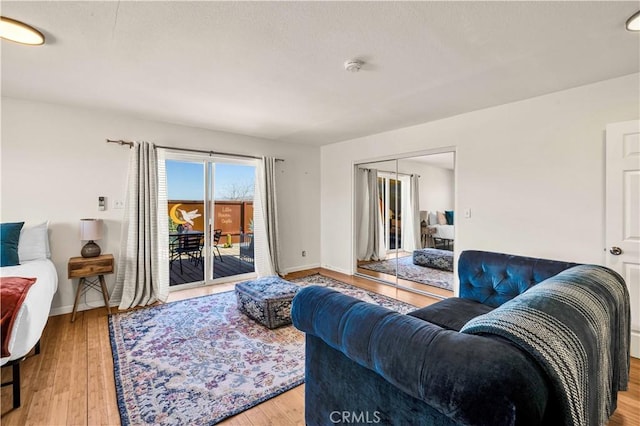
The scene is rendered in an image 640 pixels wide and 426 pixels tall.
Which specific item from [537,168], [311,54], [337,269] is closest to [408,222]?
[337,269]

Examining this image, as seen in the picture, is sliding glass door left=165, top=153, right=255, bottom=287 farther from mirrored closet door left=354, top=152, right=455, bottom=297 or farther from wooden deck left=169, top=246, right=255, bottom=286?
mirrored closet door left=354, top=152, right=455, bottom=297

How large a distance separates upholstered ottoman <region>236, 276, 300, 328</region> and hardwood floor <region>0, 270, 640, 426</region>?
983 millimetres

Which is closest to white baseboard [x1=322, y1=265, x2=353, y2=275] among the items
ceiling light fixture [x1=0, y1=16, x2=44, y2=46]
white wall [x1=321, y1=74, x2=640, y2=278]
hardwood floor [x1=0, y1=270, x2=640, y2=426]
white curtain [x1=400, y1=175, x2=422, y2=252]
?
white curtain [x1=400, y1=175, x2=422, y2=252]

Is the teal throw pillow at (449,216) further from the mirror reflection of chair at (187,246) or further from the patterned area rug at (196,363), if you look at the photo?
the mirror reflection of chair at (187,246)

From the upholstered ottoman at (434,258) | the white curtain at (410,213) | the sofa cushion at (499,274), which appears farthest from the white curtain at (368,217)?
the sofa cushion at (499,274)

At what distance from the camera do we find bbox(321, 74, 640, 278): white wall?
2.71 meters

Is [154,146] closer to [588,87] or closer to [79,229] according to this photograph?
[79,229]

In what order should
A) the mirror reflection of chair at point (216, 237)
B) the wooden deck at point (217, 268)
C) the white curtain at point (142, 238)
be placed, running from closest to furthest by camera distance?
the white curtain at point (142, 238) → the wooden deck at point (217, 268) → the mirror reflection of chair at point (216, 237)

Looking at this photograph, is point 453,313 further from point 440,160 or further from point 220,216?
point 220,216

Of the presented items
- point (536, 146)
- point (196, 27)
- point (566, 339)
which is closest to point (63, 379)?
point (196, 27)

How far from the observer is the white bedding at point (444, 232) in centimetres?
395

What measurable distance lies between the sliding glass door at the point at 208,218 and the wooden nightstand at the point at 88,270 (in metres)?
0.94

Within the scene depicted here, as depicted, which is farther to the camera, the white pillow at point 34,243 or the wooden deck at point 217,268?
the wooden deck at point 217,268

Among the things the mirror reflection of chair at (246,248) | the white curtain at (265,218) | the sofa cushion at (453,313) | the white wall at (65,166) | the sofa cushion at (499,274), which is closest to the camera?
the sofa cushion at (453,313)
